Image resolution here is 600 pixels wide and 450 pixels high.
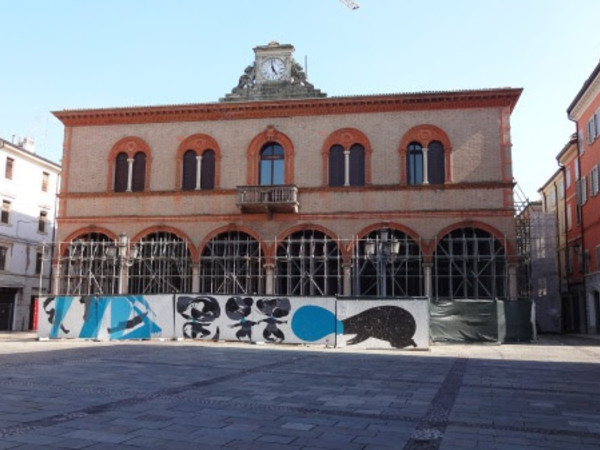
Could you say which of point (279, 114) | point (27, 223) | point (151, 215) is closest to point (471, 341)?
point (279, 114)

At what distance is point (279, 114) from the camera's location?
92.9 feet

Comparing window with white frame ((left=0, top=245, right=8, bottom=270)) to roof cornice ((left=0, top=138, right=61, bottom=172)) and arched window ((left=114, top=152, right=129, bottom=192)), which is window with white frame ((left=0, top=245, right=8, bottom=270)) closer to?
roof cornice ((left=0, top=138, right=61, bottom=172))

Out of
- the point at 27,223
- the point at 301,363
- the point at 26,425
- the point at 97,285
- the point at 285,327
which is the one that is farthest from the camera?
the point at 27,223

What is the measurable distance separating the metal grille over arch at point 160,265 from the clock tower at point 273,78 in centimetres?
758

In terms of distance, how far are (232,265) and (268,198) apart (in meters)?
3.68

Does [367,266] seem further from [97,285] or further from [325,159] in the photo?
[97,285]

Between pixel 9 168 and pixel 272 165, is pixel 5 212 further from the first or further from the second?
pixel 272 165

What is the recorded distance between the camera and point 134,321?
22.2m

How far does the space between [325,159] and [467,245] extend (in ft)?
Answer: 24.2

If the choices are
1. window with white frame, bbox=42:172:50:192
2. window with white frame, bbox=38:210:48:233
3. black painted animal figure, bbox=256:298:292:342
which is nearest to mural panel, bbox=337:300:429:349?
black painted animal figure, bbox=256:298:292:342

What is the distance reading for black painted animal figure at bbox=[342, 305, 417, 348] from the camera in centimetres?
1944

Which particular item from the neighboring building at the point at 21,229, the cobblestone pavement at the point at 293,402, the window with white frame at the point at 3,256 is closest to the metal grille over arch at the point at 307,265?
the cobblestone pavement at the point at 293,402

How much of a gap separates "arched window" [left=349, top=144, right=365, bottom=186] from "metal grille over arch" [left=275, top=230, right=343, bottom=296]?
113 inches

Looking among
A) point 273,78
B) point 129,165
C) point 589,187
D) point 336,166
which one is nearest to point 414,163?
point 336,166
